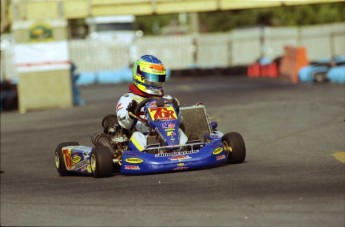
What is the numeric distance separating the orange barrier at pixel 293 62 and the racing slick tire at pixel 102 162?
20569mm

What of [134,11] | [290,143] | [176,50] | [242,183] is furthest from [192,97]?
[176,50]

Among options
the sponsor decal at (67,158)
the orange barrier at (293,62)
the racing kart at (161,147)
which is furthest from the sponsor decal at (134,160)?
the orange barrier at (293,62)

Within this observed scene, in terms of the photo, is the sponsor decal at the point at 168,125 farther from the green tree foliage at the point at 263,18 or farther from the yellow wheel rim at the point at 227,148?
the green tree foliage at the point at 263,18

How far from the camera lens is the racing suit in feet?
33.7

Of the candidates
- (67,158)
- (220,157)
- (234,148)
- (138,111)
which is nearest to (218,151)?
(220,157)

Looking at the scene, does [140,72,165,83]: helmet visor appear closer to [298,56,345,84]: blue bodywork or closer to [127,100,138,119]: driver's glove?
[127,100,138,119]: driver's glove

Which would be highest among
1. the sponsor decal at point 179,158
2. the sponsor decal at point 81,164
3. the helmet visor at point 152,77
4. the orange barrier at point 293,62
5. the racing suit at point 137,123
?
the helmet visor at point 152,77

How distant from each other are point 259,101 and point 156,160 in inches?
406

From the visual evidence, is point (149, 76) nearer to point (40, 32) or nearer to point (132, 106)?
point (132, 106)

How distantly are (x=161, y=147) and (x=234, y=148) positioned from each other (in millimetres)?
794

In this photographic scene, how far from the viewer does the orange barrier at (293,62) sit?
3025cm

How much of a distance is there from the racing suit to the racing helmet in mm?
82

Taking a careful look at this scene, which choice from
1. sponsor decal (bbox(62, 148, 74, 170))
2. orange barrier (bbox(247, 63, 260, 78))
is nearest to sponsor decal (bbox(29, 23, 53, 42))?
sponsor decal (bbox(62, 148, 74, 170))

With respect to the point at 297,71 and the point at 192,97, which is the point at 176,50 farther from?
the point at 192,97
